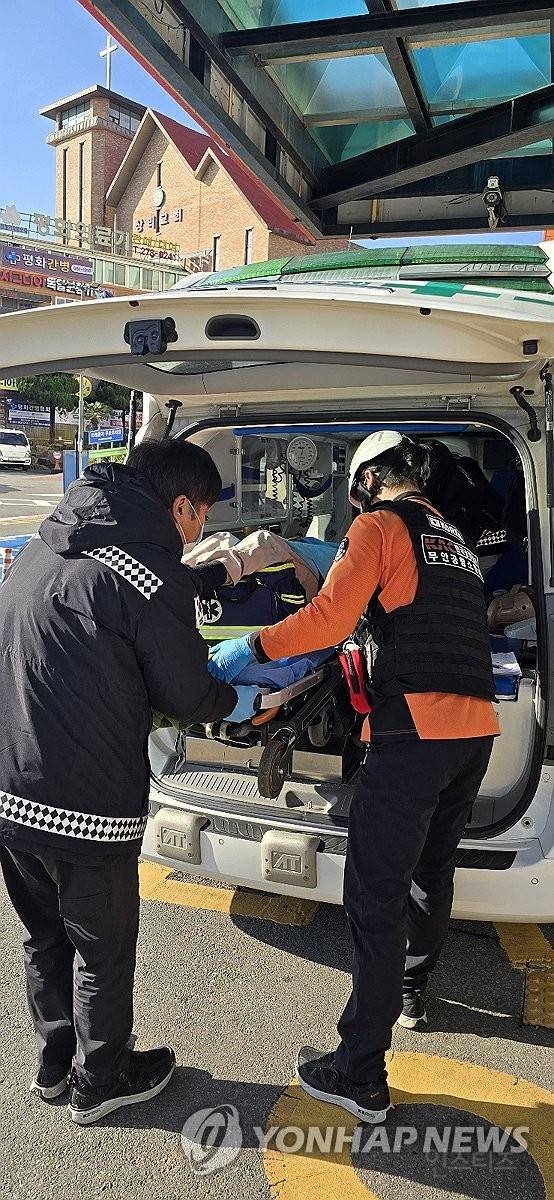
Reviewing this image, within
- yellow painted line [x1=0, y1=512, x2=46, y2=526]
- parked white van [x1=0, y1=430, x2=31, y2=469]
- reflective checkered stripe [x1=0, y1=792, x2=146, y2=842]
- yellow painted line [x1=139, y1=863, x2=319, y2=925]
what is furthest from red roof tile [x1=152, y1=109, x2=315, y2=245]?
parked white van [x1=0, y1=430, x2=31, y2=469]

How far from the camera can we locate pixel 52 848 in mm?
2156

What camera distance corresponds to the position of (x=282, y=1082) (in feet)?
8.32

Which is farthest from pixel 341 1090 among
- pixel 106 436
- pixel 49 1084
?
pixel 106 436

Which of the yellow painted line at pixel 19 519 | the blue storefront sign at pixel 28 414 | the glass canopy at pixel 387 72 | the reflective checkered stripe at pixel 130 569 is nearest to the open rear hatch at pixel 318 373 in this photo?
the reflective checkered stripe at pixel 130 569

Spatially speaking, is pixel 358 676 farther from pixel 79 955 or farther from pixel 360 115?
pixel 360 115

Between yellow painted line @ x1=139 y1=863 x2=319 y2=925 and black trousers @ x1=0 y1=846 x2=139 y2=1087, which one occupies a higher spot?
black trousers @ x1=0 y1=846 x2=139 y2=1087

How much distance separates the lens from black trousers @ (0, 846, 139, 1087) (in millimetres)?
2230

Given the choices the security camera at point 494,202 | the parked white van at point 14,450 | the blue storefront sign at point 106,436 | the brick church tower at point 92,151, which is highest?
the brick church tower at point 92,151

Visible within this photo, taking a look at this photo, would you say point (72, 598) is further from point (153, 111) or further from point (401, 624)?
point (153, 111)

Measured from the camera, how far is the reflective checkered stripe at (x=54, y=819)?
2.14 meters

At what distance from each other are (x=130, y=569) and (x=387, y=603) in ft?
2.32

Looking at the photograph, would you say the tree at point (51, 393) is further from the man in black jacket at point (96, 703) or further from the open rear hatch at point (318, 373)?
the man in black jacket at point (96, 703)

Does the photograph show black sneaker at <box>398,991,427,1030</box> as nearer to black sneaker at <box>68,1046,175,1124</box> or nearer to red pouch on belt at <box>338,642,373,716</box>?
A: black sneaker at <box>68,1046,175,1124</box>

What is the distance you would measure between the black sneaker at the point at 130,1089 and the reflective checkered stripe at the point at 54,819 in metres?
0.75
